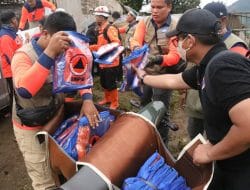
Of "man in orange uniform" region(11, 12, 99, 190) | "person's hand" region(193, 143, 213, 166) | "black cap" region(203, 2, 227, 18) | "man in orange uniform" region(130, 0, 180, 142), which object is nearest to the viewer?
"person's hand" region(193, 143, 213, 166)

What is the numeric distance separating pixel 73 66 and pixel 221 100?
100 centimetres

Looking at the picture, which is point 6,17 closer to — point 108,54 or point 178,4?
point 108,54

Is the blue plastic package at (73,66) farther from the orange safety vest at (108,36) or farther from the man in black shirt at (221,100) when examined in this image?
the orange safety vest at (108,36)

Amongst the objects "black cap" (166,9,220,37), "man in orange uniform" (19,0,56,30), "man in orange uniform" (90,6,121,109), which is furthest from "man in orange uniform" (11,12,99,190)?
"man in orange uniform" (19,0,56,30)

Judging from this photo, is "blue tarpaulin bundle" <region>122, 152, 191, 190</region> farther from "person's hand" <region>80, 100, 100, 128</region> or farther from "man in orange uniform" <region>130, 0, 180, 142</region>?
"man in orange uniform" <region>130, 0, 180, 142</region>

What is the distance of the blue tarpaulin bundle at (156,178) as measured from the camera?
1.88 meters

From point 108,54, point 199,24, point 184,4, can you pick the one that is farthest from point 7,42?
point 184,4

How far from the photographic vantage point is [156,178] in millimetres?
1946

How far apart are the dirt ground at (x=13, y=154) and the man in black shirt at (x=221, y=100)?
259 cm

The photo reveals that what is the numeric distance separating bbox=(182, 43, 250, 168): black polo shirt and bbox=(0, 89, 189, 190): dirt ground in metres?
2.64

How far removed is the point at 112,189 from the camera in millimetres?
1852

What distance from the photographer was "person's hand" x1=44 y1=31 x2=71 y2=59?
7.30ft

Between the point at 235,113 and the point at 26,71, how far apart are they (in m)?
1.36

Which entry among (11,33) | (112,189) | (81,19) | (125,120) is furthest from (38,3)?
(81,19)
